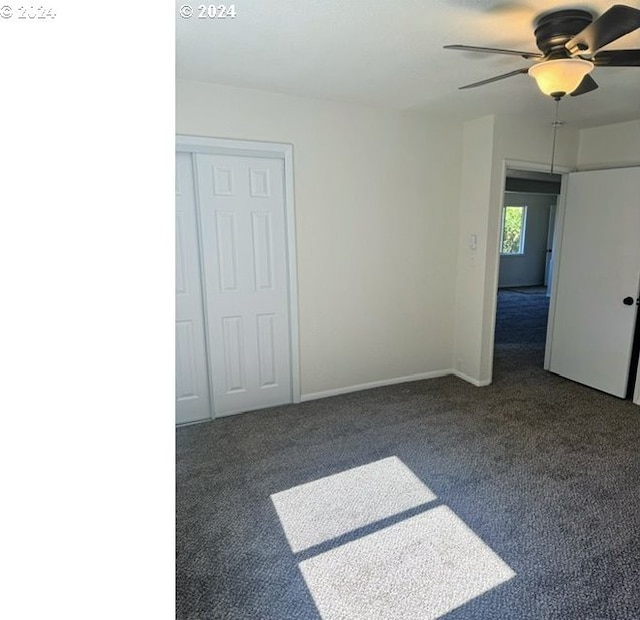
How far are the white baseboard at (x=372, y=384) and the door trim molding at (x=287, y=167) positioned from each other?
15 cm

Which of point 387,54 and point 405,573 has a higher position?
point 387,54

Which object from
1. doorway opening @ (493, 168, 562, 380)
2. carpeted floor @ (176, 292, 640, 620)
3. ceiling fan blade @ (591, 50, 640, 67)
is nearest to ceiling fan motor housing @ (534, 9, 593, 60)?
ceiling fan blade @ (591, 50, 640, 67)

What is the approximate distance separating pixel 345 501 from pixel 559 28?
247 cm

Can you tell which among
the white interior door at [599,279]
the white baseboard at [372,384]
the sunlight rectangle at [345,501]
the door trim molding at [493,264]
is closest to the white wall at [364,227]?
the white baseboard at [372,384]

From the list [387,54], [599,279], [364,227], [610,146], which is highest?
[387,54]

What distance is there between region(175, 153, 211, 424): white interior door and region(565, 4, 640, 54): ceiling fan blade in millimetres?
2324

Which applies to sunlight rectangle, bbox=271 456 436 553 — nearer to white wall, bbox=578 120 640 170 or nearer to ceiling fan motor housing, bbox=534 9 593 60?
ceiling fan motor housing, bbox=534 9 593 60

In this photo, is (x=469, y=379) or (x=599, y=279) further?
(x=469, y=379)

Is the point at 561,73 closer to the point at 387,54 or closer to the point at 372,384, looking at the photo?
the point at 387,54

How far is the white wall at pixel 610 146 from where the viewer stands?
11.8 ft

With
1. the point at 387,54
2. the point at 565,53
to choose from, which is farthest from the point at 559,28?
the point at 387,54

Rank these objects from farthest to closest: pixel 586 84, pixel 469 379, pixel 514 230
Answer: pixel 514 230, pixel 469 379, pixel 586 84

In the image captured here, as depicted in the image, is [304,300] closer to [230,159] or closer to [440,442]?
[230,159]

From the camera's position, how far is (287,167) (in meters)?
3.15
